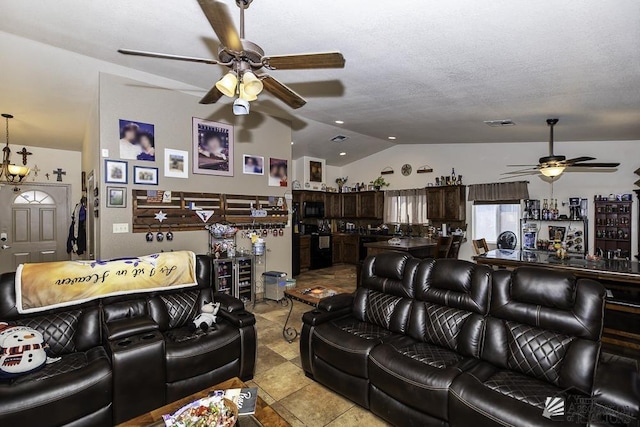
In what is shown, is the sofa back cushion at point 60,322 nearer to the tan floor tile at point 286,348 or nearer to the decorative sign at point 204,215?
the tan floor tile at point 286,348

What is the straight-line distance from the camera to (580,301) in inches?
78.7

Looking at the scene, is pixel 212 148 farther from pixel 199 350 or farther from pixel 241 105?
pixel 199 350

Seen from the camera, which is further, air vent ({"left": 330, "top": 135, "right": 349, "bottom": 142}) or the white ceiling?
air vent ({"left": 330, "top": 135, "right": 349, "bottom": 142})

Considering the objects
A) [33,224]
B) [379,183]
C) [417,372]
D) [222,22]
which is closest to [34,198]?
[33,224]

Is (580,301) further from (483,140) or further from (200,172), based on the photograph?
(483,140)

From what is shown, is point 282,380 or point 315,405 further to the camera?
point 282,380

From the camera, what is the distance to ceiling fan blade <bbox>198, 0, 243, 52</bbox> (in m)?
1.57

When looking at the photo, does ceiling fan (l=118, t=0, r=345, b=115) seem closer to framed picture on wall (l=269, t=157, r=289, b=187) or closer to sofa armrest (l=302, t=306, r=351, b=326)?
sofa armrest (l=302, t=306, r=351, b=326)

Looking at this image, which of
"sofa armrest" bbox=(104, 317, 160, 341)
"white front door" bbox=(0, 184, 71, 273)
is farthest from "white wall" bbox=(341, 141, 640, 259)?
"white front door" bbox=(0, 184, 71, 273)

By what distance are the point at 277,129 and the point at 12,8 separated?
11.4ft

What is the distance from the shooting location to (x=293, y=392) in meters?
2.63

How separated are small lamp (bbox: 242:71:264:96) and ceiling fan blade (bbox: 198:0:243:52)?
16 centimetres

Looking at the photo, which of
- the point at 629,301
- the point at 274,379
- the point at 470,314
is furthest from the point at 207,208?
the point at 629,301

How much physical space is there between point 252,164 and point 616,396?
4.84 metres
